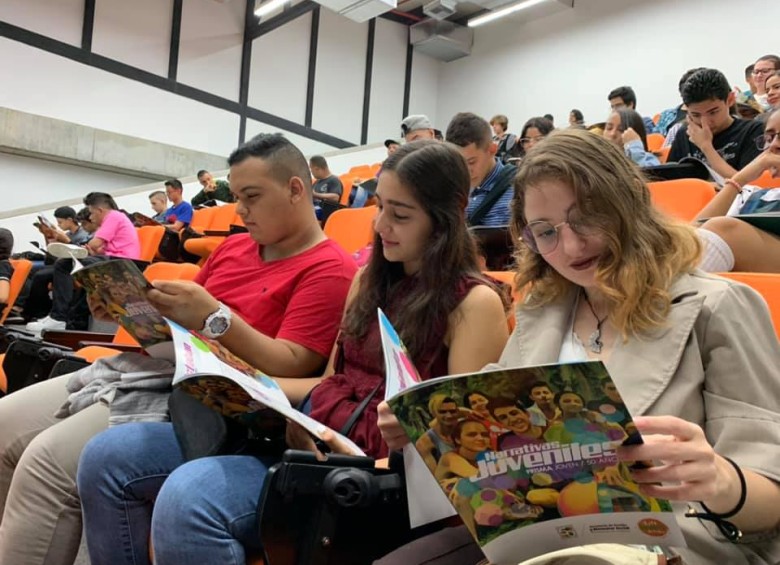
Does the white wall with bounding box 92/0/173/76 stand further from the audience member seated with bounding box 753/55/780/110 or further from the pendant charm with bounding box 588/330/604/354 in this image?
the pendant charm with bounding box 588/330/604/354

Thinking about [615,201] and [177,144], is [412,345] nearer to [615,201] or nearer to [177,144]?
[615,201]

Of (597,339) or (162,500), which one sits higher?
(597,339)

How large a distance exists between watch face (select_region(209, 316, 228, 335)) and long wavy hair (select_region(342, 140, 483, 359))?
246 millimetres

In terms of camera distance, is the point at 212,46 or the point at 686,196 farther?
the point at 212,46

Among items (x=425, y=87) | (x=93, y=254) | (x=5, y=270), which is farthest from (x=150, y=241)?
(x=425, y=87)

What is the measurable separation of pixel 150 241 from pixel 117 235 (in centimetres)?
37

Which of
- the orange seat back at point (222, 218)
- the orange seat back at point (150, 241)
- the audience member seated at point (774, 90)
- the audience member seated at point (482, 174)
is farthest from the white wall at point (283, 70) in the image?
the audience member seated at point (482, 174)

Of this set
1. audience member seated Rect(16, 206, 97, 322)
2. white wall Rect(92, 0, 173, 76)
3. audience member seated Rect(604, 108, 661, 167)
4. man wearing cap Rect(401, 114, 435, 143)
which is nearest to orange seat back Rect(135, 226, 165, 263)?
audience member seated Rect(16, 206, 97, 322)

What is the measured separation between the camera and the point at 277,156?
165 cm

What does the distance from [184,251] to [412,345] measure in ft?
14.2

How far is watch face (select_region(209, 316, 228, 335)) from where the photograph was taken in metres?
1.30

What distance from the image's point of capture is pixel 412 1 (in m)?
10.8

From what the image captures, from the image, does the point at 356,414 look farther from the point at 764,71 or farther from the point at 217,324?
the point at 764,71

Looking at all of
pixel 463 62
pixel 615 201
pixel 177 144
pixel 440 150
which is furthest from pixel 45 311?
pixel 463 62
